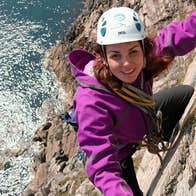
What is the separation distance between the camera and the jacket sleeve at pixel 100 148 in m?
6.41

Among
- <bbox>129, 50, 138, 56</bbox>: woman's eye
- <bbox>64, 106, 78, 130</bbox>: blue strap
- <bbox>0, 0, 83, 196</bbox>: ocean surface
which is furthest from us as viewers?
<bbox>0, 0, 83, 196</bbox>: ocean surface

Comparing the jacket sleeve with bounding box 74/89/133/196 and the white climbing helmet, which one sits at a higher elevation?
the white climbing helmet

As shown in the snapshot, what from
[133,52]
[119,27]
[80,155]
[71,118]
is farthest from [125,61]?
[80,155]

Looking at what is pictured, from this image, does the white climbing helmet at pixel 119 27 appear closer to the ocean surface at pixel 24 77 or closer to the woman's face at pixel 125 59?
the woman's face at pixel 125 59

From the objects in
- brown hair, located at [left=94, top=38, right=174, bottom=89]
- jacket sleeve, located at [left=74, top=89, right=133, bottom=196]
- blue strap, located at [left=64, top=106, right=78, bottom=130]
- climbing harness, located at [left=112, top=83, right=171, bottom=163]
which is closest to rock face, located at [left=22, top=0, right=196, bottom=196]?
climbing harness, located at [left=112, top=83, right=171, bottom=163]

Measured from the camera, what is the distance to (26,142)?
71.0 metres

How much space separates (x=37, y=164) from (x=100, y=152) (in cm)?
4717

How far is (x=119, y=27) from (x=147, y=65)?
880mm

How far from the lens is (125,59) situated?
6930 mm

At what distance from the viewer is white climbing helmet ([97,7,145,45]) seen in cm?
698

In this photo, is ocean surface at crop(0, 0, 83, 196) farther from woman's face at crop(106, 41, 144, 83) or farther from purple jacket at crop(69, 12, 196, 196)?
woman's face at crop(106, 41, 144, 83)

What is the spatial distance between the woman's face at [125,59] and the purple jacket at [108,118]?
33 centimetres

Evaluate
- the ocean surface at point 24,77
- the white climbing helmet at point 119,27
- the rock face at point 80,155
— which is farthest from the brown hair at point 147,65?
Result: the ocean surface at point 24,77

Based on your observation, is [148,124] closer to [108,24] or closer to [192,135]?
[192,135]
